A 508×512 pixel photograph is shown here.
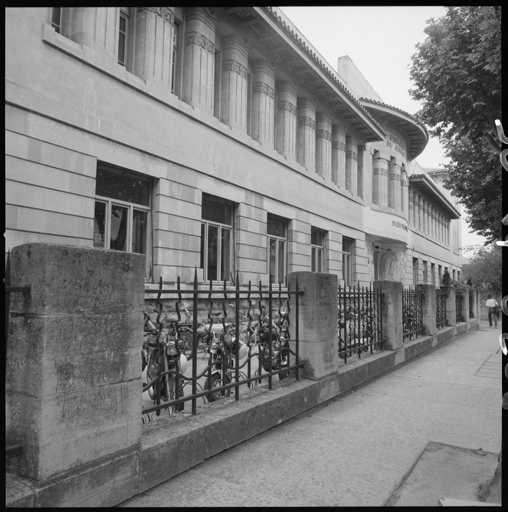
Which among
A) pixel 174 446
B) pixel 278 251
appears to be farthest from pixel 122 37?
pixel 174 446

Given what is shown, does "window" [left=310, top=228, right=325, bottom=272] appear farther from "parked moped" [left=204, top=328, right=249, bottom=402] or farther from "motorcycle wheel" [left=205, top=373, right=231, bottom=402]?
"motorcycle wheel" [left=205, top=373, right=231, bottom=402]

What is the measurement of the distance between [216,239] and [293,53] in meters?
7.23

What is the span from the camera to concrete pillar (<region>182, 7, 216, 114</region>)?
38.5 ft

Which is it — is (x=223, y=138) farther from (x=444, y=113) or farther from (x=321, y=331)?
(x=321, y=331)

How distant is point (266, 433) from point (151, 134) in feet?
26.4

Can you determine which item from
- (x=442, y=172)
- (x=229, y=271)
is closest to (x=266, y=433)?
(x=229, y=271)

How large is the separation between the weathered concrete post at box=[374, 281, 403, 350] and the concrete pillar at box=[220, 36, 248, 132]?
742 cm

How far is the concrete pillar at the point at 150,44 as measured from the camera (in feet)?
34.3

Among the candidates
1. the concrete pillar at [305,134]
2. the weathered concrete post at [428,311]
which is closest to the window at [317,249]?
the concrete pillar at [305,134]

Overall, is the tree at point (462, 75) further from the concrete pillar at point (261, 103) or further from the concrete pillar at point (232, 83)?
the concrete pillar at point (232, 83)

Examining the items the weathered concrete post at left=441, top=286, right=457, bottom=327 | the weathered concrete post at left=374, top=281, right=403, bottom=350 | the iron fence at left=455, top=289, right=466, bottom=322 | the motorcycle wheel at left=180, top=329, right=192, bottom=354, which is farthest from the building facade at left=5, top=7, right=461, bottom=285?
the iron fence at left=455, top=289, right=466, bottom=322

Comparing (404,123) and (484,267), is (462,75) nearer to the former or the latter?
(404,123)

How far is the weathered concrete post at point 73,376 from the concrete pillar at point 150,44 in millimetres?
8825

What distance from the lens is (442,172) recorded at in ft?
158
